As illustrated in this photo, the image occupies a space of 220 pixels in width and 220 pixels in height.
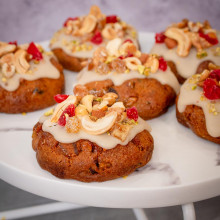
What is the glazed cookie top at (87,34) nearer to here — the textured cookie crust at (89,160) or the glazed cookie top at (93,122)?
the glazed cookie top at (93,122)

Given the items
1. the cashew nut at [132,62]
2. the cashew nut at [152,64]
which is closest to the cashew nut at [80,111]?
the cashew nut at [132,62]

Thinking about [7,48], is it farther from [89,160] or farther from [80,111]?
[89,160]

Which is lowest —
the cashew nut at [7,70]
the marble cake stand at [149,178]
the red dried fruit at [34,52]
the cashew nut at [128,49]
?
the marble cake stand at [149,178]

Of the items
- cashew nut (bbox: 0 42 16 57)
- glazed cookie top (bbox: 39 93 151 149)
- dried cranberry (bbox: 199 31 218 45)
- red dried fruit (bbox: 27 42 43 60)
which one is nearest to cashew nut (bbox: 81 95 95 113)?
glazed cookie top (bbox: 39 93 151 149)

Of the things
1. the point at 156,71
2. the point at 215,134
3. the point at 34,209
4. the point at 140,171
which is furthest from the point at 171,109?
the point at 34,209

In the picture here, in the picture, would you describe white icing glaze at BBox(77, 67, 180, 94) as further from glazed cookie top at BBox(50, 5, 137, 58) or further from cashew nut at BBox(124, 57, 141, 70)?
glazed cookie top at BBox(50, 5, 137, 58)

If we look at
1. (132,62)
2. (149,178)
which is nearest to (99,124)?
(149,178)

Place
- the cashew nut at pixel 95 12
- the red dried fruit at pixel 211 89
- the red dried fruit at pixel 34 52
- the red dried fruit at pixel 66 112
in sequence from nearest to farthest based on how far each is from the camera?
the red dried fruit at pixel 66 112
the red dried fruit at pixel 211 89
the red dried fruit at pixel 34 52
the cashew nut at pixel 95 12
